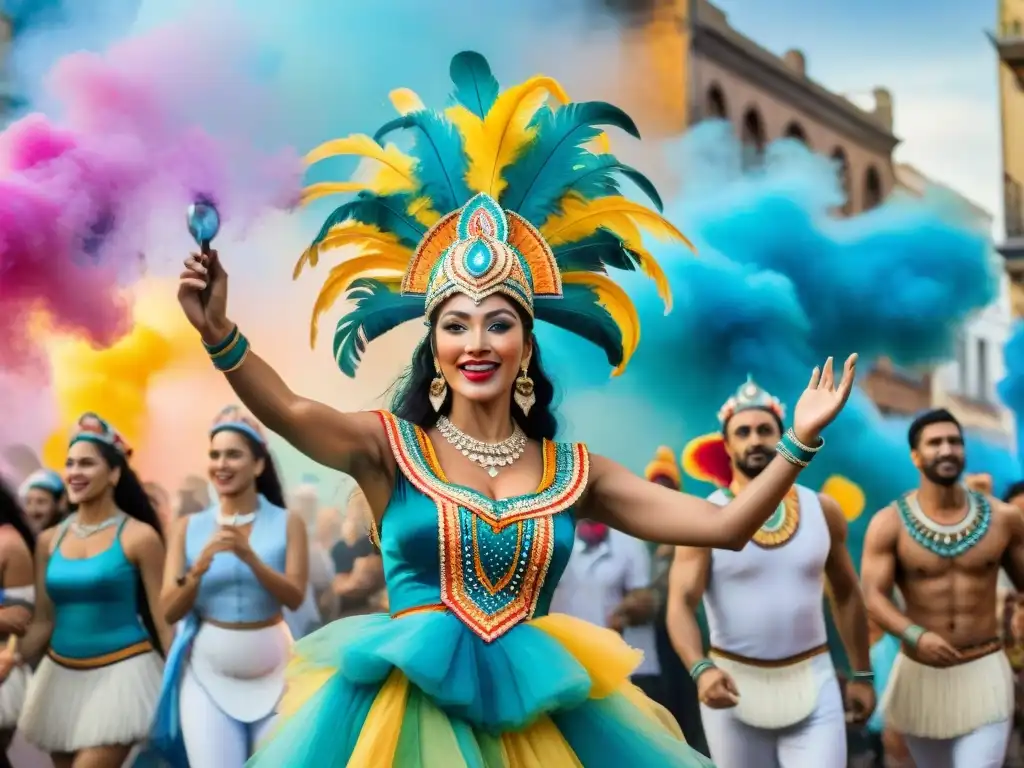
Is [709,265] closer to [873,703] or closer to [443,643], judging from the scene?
[873,703]

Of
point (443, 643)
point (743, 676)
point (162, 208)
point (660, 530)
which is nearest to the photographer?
point (443, 643)

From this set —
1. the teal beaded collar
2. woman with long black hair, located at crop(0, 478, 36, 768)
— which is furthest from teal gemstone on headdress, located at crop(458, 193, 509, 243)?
woman with long black hair, located at crop(0, 478, 36, 768)

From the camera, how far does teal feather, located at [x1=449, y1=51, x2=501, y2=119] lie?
481 centimetres

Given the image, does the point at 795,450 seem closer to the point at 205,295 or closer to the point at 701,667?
the point at 205,295

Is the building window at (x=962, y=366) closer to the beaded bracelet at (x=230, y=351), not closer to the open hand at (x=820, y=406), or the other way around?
the open hand at (x=820, y=406)

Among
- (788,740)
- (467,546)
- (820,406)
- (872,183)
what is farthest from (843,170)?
(467,546)

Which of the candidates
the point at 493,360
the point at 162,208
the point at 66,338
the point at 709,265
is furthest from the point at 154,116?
the point at 493,360

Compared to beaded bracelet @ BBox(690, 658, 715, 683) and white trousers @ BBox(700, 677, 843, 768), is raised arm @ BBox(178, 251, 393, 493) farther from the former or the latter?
white trousers @ BBox(700, 677, 843, 768)

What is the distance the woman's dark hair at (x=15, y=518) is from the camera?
8.20 m

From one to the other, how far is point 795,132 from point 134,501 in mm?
5885

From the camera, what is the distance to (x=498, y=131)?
472 cm

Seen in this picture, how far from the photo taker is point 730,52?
1206 cm

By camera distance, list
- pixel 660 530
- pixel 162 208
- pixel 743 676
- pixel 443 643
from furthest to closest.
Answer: pixel 162 208 < pixel 743 676 < pixel 660 530 < pixel 443 643

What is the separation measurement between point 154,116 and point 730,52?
3714 millimetres
